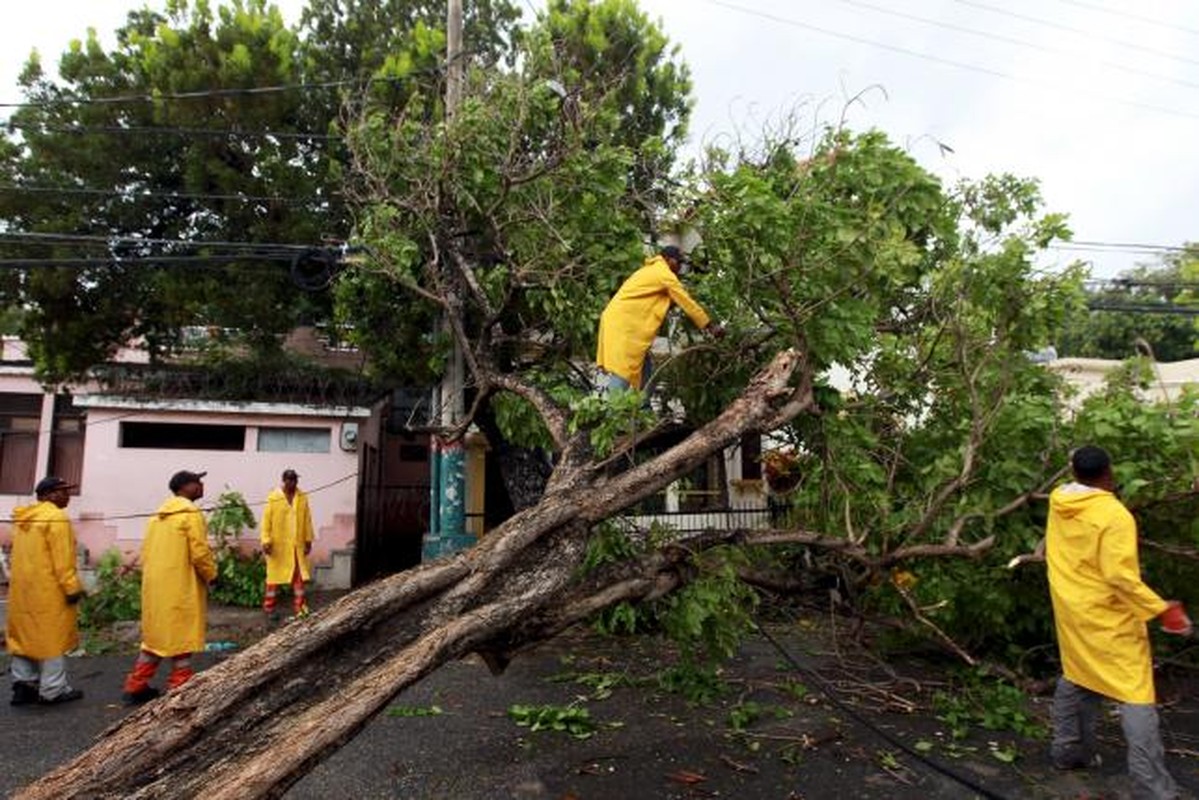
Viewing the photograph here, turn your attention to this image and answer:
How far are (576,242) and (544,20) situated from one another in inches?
213

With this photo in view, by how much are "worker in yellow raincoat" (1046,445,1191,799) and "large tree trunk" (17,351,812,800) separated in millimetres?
1567

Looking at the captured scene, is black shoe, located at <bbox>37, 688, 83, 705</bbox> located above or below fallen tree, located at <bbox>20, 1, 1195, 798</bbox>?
below

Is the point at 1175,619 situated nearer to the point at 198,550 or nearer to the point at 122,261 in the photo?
the point at 198,550

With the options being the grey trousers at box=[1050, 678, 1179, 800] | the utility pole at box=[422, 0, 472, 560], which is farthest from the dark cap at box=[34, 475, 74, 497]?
the grey trousers at box=[1050, 678, 1179, 800]

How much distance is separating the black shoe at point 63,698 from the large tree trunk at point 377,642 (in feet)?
12.2

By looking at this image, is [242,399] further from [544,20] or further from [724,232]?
[724,232]

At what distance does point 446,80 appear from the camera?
8.89m

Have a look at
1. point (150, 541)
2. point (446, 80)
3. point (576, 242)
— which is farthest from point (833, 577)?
point (446, 80)

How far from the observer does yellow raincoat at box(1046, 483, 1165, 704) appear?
3.87 m

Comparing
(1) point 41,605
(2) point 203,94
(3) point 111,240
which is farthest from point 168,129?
(1) point 41,605

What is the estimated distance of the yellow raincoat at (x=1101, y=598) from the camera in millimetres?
3865

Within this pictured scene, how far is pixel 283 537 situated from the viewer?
8.66 meters

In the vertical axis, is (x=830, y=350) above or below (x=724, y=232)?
below

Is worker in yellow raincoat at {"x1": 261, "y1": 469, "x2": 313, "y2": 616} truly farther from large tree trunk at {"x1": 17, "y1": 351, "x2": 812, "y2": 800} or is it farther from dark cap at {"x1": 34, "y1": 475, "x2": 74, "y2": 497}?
large tree trunk at {"x1": 17, "y1": 351, "x2": 812, "y2": 800}
